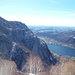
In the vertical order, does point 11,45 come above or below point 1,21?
below

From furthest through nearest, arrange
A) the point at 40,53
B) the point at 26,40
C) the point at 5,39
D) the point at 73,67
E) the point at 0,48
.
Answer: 1. the point at 26,40
2. the point at 40,53
3. the point at 5,39
4. the point at 0,48
5. the point at 73,67

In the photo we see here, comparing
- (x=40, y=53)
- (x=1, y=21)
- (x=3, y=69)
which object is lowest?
(x=40, y=53)

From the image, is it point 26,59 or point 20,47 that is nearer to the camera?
point 26,59

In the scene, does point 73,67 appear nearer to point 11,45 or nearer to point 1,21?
point 11,45

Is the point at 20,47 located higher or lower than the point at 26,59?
higher

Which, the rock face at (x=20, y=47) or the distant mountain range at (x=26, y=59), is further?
the rock face at (x=20, y=47)

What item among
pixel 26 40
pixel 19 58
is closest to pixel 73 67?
pixel 19 58

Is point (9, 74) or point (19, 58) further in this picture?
point (19, 58)

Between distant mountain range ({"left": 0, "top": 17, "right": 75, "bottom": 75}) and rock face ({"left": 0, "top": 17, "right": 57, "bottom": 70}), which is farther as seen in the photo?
rock face ({"left": 0, "top": 17, "right": 57, "bottom": 70})
